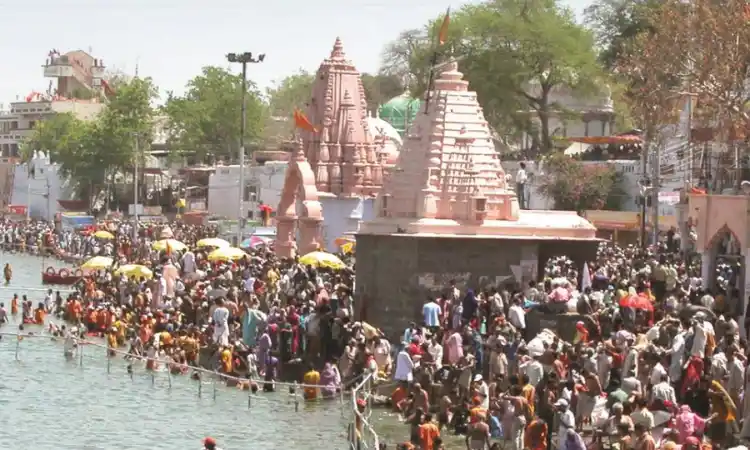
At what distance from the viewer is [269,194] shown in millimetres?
76625

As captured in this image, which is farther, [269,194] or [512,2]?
[269,194]

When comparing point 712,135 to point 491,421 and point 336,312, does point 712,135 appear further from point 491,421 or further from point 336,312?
point 491,421

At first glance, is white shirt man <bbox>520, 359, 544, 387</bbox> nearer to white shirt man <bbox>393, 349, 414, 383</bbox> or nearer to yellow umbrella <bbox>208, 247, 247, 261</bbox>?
white shirt man <bbox>393, 349, 414, 383</bbox>

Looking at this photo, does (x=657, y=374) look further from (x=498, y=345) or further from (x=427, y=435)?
(x=498, y=345)

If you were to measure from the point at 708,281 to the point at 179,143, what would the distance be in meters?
70.6

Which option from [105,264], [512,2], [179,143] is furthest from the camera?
[179,143]

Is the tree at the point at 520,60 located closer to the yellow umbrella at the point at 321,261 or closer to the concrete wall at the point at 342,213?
the concrete wall at the point at 342,213

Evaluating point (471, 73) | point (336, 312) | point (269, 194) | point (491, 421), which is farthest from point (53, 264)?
point (491, 421)

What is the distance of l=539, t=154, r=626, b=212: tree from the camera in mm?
56375

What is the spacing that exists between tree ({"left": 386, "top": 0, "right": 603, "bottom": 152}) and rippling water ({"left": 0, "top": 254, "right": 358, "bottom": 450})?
29114mm

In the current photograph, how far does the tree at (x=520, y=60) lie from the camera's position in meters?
62.9

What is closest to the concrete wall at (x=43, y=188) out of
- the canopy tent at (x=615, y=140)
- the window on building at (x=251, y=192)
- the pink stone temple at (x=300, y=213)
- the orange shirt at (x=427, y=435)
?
the window on building at (x=251, y=192)

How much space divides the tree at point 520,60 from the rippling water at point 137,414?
29.1 metres

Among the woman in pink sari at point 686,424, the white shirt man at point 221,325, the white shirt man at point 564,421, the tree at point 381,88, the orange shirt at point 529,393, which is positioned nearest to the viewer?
the woman in pink sari at point 686,424
